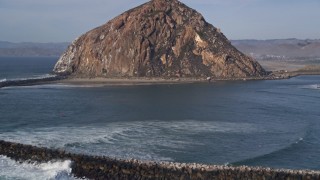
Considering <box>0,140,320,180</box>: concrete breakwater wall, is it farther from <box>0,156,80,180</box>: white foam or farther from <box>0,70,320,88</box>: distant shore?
<box>0,70,320,88</box>: distant shore

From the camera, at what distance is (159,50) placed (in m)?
98.8

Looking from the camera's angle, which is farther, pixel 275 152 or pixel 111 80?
pixel 111 80

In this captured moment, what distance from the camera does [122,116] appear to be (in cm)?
4712

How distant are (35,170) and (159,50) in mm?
73547

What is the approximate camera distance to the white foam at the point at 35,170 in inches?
Answer: 1006

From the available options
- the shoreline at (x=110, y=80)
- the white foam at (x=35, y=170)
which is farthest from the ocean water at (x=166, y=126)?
the shoreline at (x=110, y=80)

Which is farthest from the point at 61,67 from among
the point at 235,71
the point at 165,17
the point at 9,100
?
the point at 9,100

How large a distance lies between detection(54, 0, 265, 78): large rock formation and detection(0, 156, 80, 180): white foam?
68.9 m

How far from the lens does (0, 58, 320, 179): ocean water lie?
101ft

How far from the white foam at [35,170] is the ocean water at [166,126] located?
54 millimetres

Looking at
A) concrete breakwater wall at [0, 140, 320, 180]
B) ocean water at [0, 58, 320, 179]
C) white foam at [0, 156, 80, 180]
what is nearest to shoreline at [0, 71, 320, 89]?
ocean water at [0, 58, 320, 179]

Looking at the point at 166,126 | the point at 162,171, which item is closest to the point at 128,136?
the point at 166,126

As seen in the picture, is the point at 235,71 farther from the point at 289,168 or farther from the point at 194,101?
the point at 289,168

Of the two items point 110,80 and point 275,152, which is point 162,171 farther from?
point 110,80
